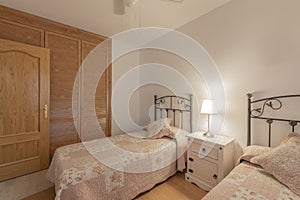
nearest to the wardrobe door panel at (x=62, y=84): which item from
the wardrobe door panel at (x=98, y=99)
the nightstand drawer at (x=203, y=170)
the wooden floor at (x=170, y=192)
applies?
the wardrobe door panel at (x=98, y=99)

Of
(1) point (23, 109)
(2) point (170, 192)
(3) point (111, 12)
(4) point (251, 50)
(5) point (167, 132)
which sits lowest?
(2) point (170, 192)

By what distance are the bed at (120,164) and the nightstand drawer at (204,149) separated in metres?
0.30

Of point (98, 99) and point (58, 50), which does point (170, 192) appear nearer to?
point (98, 99)

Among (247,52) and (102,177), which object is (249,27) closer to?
(247,52)

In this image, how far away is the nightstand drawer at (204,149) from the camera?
1.91 meters

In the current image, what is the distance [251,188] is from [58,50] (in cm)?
317

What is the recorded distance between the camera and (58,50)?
8.82 ft

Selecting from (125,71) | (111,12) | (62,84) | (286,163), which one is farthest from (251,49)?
(62,84)

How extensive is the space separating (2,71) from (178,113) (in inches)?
108

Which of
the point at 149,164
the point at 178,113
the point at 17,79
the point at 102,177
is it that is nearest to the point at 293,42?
the point at 178,113

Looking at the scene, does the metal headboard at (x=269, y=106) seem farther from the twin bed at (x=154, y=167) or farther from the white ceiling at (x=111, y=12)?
the white ceiling at (x=111, y=12)

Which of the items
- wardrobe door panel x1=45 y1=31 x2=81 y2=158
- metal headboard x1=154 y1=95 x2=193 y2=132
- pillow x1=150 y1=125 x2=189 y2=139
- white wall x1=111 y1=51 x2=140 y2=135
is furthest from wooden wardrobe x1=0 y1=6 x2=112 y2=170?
pillow x1=150 y1=125 x2=189 y2=139

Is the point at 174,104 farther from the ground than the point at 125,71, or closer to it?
closer to it

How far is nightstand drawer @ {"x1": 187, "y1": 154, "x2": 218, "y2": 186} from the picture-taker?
191 centimetres
